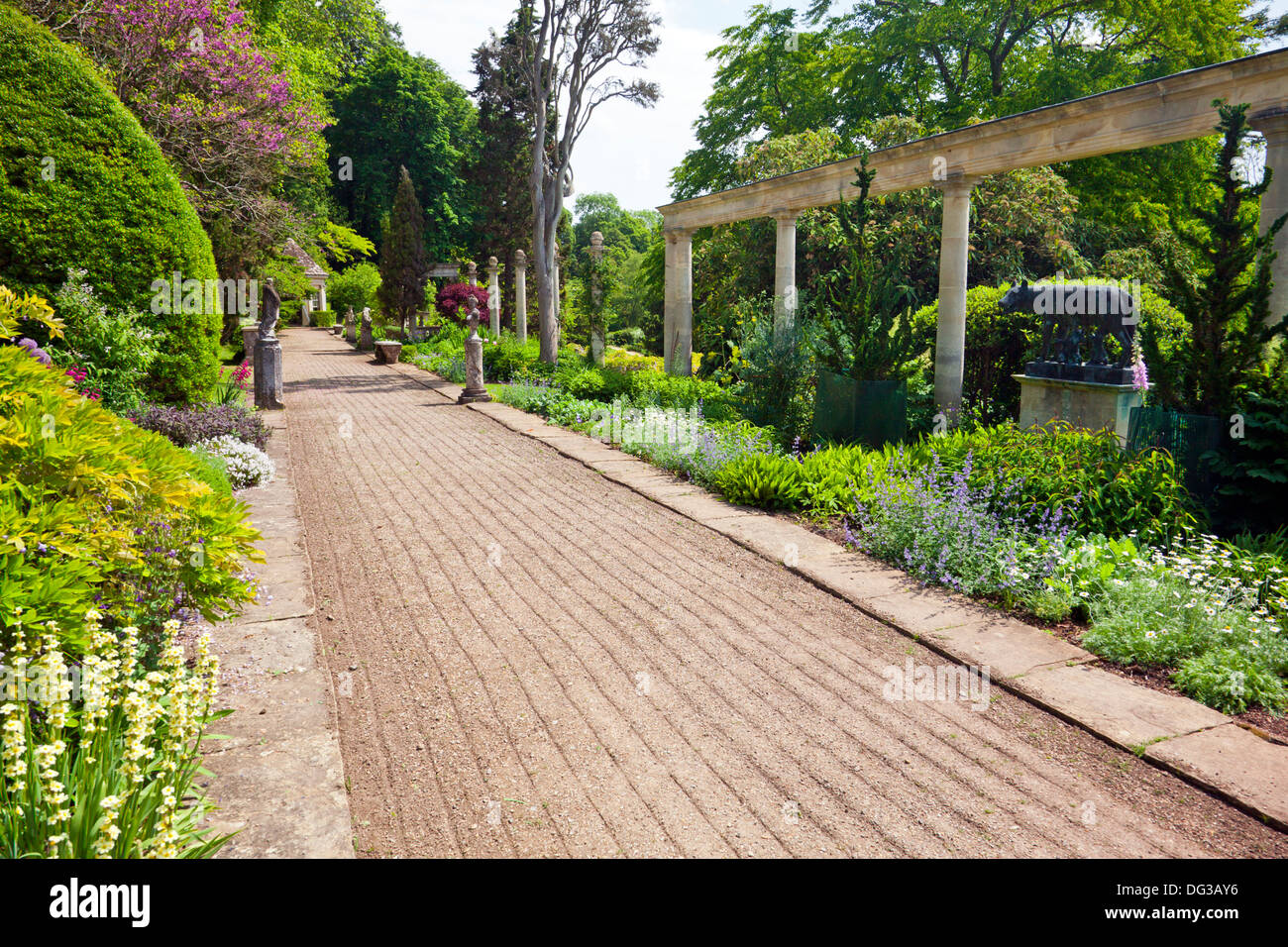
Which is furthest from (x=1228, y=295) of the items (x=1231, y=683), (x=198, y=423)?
(x=198, y=423)

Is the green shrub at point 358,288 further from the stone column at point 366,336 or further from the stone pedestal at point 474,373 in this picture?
the stone pedestal at point 474,373

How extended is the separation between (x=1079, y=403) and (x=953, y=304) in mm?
2294

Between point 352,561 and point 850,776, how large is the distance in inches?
169

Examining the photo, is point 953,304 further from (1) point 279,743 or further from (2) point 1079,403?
(1) point 279,743

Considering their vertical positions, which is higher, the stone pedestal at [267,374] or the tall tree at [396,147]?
the tall tree at [396,147]

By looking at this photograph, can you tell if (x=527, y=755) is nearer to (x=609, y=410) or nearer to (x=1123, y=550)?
(x=1123, y=550)

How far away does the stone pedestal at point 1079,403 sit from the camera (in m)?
8.07

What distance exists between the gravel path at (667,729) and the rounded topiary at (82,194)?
13.7ft

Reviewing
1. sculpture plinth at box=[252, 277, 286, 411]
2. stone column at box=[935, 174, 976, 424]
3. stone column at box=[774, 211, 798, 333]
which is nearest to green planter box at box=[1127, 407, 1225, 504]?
stone column at box=[935, 174, 976, 424]

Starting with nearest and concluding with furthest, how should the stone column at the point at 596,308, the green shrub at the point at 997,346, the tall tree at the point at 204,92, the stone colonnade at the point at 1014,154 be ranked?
the stone colonnade at the point at 1014,154 → the green shrub at the point at 997,346 → the tall tree at the point at 204,92 → the stone column at the point at 596,308

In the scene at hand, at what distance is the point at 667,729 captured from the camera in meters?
3.81

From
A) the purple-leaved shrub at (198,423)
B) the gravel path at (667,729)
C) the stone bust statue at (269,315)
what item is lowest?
the gravel path at (667,729)

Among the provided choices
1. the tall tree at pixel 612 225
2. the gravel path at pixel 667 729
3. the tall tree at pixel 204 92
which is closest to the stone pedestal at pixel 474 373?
the tall tree at pixel 204 92
